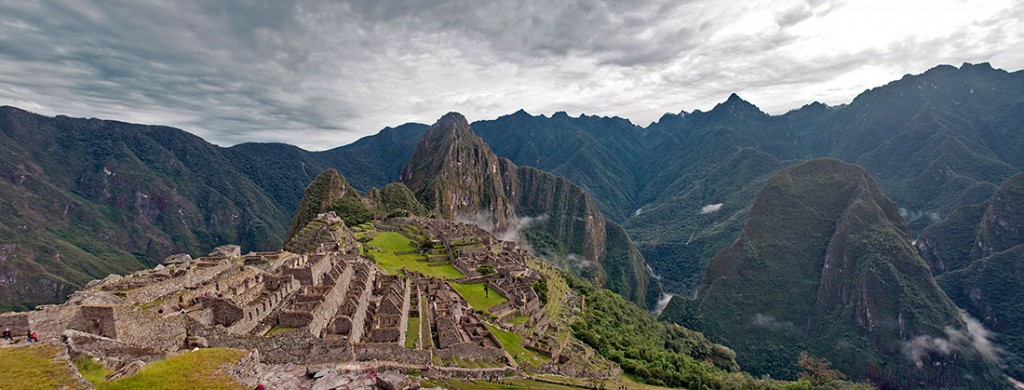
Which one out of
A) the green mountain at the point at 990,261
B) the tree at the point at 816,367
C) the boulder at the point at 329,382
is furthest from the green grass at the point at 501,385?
the green mountain at the point at 990,261

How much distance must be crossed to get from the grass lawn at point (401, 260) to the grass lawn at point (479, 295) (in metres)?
Result: 4.30

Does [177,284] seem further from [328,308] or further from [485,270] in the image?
[485,270]

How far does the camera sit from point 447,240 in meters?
81.1

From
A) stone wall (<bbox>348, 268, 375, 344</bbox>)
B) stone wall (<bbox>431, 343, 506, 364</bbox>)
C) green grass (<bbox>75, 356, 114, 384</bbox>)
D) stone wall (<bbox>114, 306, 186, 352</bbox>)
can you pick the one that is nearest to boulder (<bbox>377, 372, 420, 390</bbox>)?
green grass (<bbox>75, 356, 114, 384</bbox>)

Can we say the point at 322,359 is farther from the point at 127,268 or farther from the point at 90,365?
the point at 127,268

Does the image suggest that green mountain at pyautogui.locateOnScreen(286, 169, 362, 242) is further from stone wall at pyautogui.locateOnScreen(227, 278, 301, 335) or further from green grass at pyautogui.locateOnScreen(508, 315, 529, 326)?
stone wall at pyautogui.locateOnScreen(227, 278, 301, 335)

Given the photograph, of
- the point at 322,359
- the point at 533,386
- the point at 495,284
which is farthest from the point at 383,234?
the point at 322,359

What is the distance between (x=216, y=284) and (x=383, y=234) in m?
65.5

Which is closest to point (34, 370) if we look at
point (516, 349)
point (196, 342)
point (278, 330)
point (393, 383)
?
point (196, 342)

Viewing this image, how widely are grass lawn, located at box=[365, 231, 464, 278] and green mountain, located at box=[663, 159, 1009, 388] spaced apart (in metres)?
82.3

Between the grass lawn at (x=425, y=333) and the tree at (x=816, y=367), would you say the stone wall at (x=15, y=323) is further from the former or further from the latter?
the tree at (x=816, y=367)

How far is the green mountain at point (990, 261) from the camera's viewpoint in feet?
420

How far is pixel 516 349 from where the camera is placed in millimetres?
41062

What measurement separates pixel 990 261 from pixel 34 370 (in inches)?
8444
